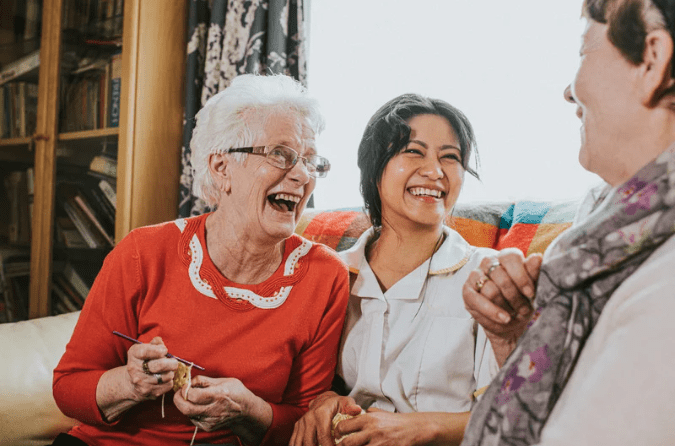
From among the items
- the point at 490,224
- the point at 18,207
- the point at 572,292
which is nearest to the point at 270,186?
the point at 490,224

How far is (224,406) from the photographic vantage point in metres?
1.16

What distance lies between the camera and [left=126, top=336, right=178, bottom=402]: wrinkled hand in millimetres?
1077

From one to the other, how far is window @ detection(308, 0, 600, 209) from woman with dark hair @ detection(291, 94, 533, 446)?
0.35 m

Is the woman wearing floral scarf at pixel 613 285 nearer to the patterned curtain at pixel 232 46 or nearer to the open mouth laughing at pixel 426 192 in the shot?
the open mouth laughing at pixel 426 192

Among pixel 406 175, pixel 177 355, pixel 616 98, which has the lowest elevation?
pixel 177 355

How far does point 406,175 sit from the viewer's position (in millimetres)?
1384

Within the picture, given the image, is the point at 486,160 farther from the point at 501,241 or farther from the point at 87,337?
the point at 87,337

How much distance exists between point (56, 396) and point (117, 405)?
0.18m

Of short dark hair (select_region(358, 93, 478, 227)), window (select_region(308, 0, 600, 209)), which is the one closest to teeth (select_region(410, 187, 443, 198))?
short dark hair (select_region(358, 93, 478, 227))

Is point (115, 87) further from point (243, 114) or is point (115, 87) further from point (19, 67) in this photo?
point (243, 114)

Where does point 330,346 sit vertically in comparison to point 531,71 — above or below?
below

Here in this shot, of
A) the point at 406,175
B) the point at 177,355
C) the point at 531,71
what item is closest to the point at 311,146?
the point at 406,175

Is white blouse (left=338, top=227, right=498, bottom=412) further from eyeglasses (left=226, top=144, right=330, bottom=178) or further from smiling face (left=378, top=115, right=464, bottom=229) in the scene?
eyeglasses (left=226, top=144, right=330, bottom=178)

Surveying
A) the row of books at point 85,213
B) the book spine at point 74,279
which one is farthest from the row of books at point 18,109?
the book spine at point 74,279
